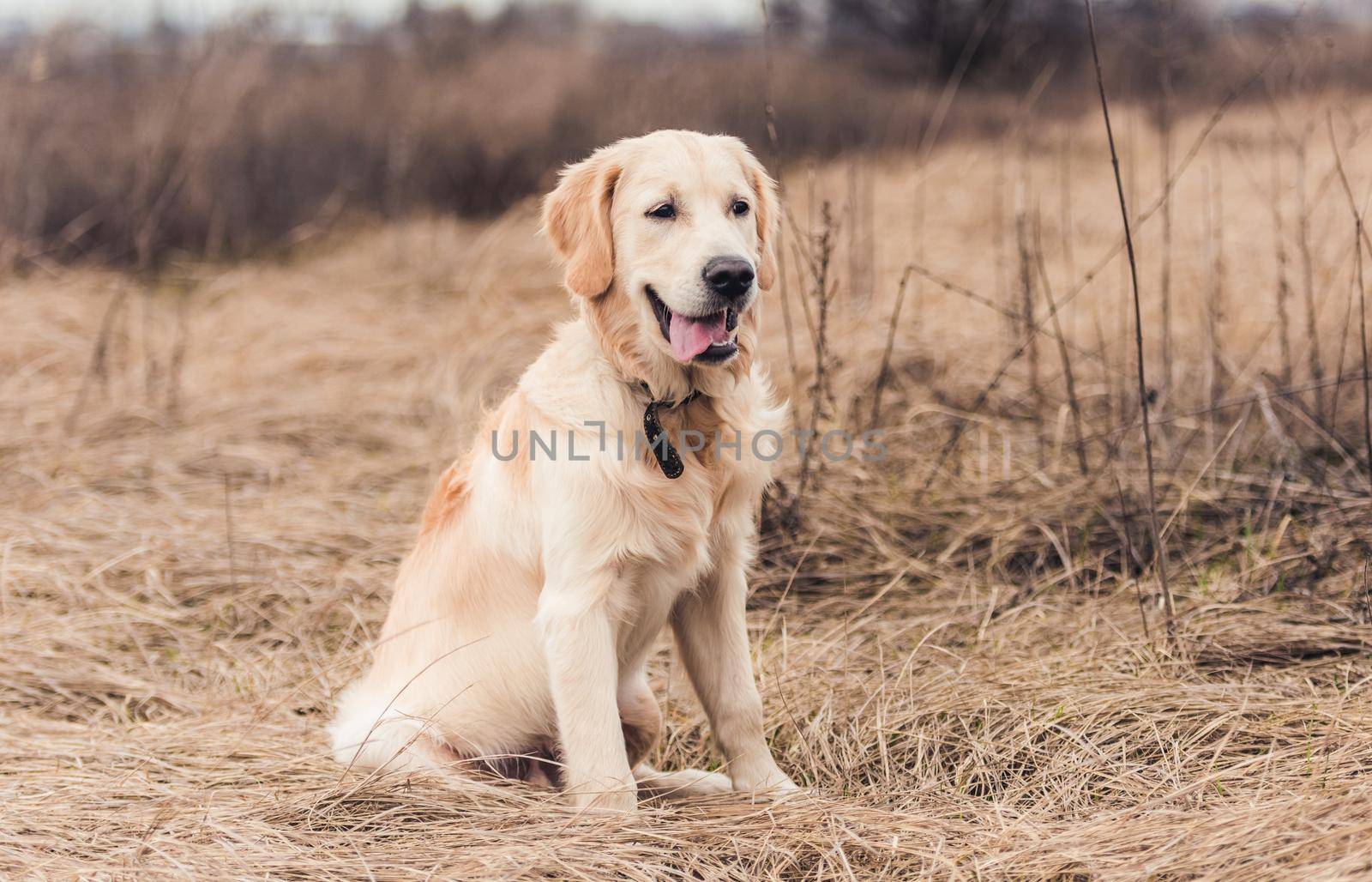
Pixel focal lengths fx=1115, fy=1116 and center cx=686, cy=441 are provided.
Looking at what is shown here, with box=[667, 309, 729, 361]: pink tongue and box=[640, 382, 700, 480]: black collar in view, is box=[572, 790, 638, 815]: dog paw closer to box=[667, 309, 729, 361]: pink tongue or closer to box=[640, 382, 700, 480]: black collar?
box=[640, 382, 700, 480]: black collar

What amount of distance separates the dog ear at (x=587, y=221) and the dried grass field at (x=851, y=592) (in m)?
1.03

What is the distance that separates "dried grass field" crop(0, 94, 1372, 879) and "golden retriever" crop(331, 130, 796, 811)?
0.16 meters

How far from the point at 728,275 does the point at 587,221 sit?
1.21 feet

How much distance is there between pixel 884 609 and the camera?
319cm

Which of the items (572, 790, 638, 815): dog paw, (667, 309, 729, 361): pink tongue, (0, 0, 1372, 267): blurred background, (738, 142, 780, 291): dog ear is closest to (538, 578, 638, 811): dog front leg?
(572, 790, 638, 815): dog paw

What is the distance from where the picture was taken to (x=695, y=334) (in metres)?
2.14

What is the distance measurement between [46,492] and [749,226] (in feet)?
10.5

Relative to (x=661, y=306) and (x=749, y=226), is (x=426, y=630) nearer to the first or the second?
(x=661, y=306)

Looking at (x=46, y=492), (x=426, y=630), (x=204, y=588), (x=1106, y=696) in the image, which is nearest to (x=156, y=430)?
(x=46, y=492)

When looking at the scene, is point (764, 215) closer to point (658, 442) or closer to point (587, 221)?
point (587, 221)

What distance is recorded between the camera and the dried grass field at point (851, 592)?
2.04m

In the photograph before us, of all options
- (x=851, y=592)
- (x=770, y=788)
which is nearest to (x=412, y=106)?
(x=851, y=592)

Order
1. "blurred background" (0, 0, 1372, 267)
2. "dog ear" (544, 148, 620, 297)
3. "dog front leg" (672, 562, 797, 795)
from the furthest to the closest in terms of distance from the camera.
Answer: "blurred background" (0, 0, 1372, 267)
"dog front leg" (672, 562, 797, 795)
"dog ear" (544, 148, 620, 297)

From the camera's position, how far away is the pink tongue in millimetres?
2141
